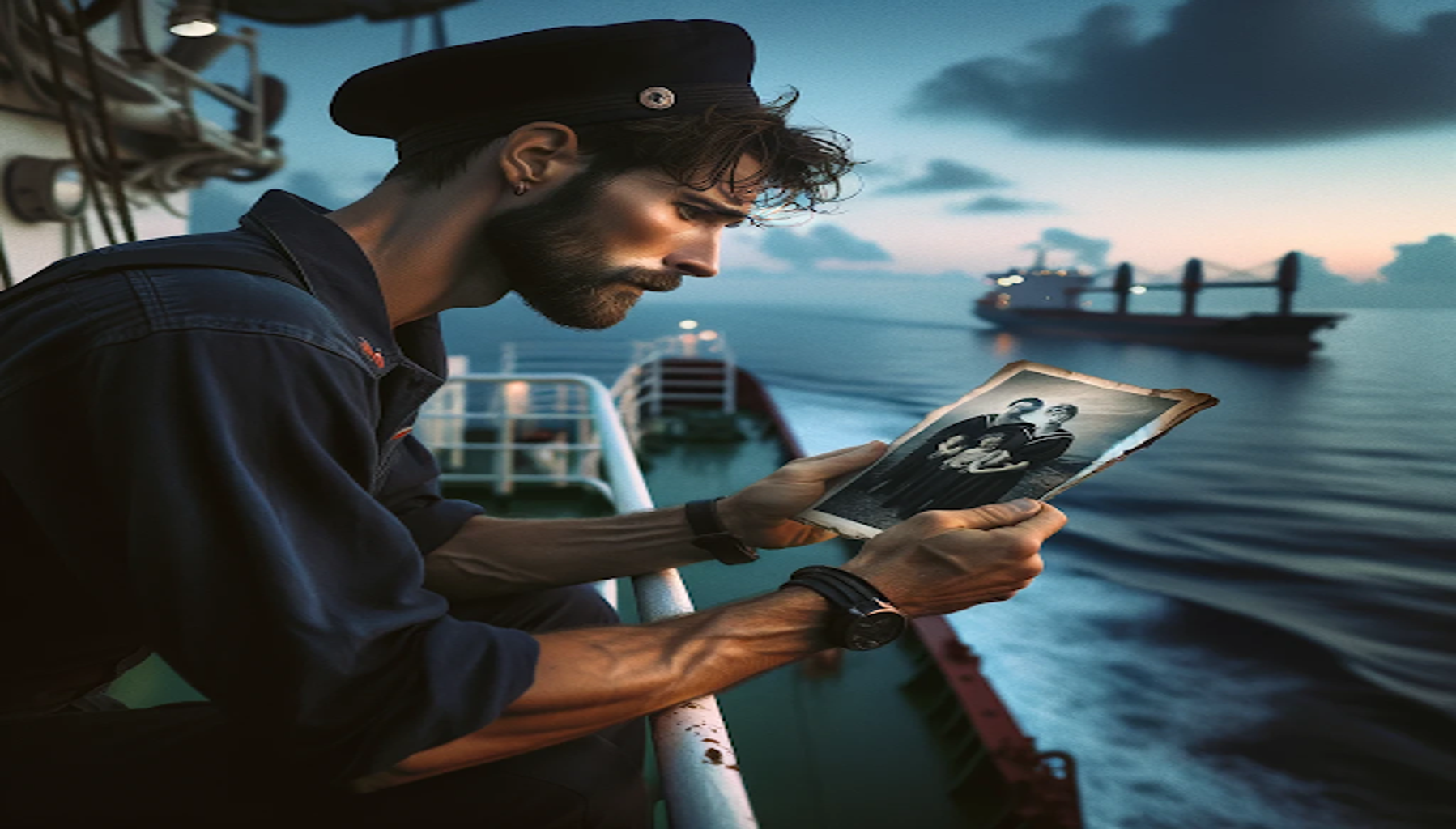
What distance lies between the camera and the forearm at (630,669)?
0.57 m

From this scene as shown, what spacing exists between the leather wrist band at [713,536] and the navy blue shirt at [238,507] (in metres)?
0.48

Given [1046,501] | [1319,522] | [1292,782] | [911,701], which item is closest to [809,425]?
[1319,522]

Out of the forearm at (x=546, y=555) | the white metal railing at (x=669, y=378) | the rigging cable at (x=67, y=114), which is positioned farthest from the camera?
the white metal railing at (x=669, y=378)

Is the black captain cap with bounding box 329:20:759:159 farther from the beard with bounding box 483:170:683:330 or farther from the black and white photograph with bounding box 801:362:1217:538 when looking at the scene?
the black and white photograph with bounding box 801:362:1217:538

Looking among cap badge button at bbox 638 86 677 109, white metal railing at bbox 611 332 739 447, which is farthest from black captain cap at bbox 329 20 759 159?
white metal railing at bbox 611 332 739 447

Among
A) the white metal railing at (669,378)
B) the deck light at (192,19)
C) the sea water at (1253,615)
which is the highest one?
the deck light at (192,19)

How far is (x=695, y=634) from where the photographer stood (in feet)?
2.18

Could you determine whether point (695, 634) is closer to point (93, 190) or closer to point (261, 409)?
point (261, 409)

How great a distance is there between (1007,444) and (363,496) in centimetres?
64

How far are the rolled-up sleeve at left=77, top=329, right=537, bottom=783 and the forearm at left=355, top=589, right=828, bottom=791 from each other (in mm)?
31

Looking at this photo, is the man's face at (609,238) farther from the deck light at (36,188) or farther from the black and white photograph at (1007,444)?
the deck light at (36,188)

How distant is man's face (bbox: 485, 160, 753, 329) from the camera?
83cm

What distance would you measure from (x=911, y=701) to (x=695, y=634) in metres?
4.40

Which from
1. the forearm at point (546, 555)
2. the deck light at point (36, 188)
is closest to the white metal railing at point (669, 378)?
the deck light at point (36, 188)
